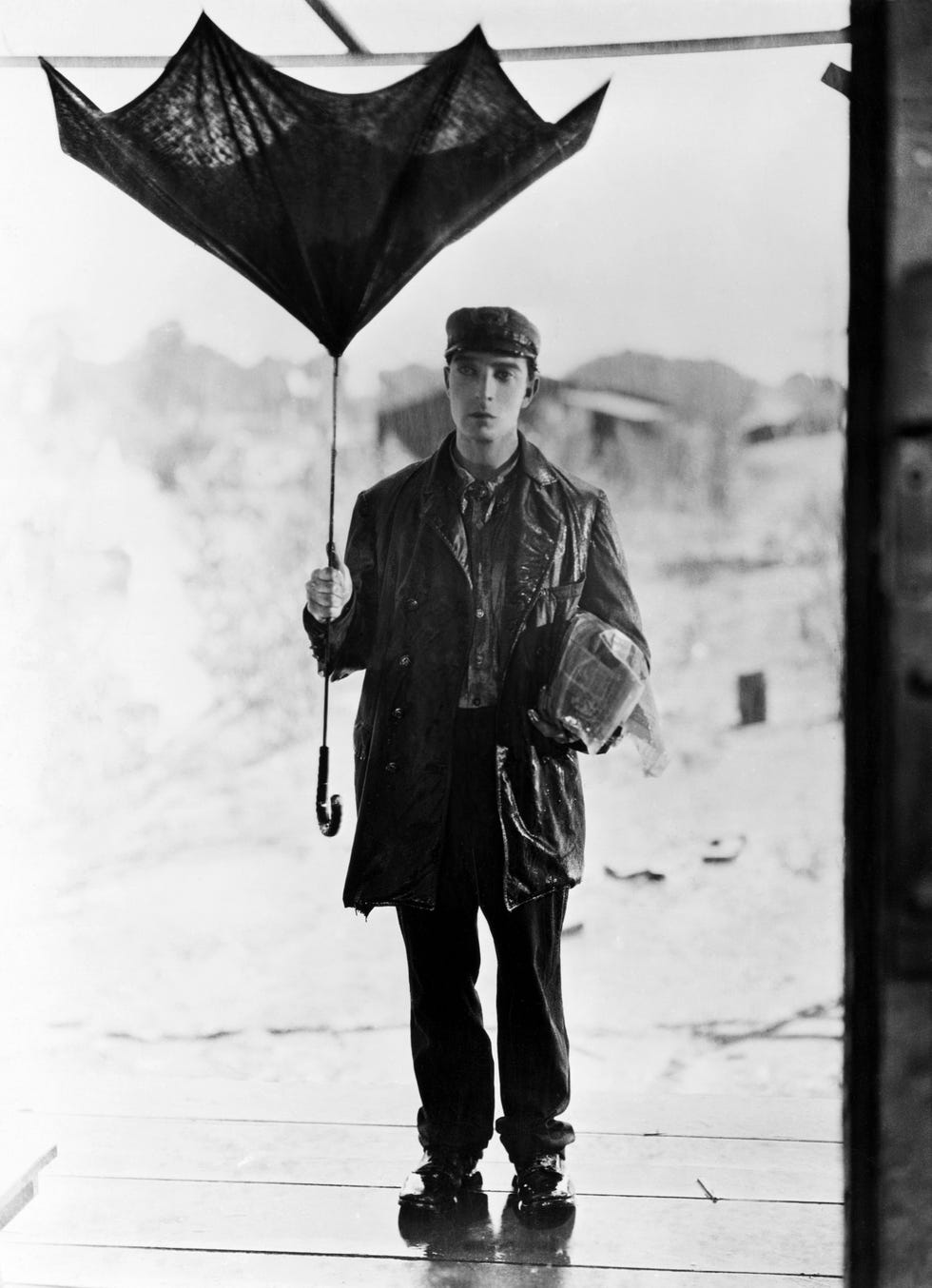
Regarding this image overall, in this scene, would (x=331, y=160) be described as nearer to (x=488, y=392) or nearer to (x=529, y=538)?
(x=488, y=392)

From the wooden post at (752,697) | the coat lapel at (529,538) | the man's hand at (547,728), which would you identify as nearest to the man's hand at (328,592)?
the coat lapel at (529,538)

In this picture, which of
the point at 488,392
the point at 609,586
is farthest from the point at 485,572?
the point at 488,392

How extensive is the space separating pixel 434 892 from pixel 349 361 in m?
1.14

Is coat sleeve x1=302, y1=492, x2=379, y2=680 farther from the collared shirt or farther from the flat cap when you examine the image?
the flat cap

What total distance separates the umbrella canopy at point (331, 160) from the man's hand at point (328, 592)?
1.53 ft

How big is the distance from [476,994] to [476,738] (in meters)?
0.55

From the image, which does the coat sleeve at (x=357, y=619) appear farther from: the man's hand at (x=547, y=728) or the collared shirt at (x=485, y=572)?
the man's hand at (x=547, y=728)

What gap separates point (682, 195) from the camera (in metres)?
2.77

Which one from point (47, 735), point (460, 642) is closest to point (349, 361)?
point (460, 642)

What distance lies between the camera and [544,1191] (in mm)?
2672

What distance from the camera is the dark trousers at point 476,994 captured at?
268 cm

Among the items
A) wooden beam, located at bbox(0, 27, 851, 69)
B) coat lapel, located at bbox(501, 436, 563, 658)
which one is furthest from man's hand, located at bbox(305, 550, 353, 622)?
wooden beam, located at bbox(0, 27, 851, 69)

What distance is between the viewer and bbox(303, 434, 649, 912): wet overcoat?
8.79ft

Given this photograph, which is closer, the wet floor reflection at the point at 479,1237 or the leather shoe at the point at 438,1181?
the wet floor reflection at the point at 479,1237
